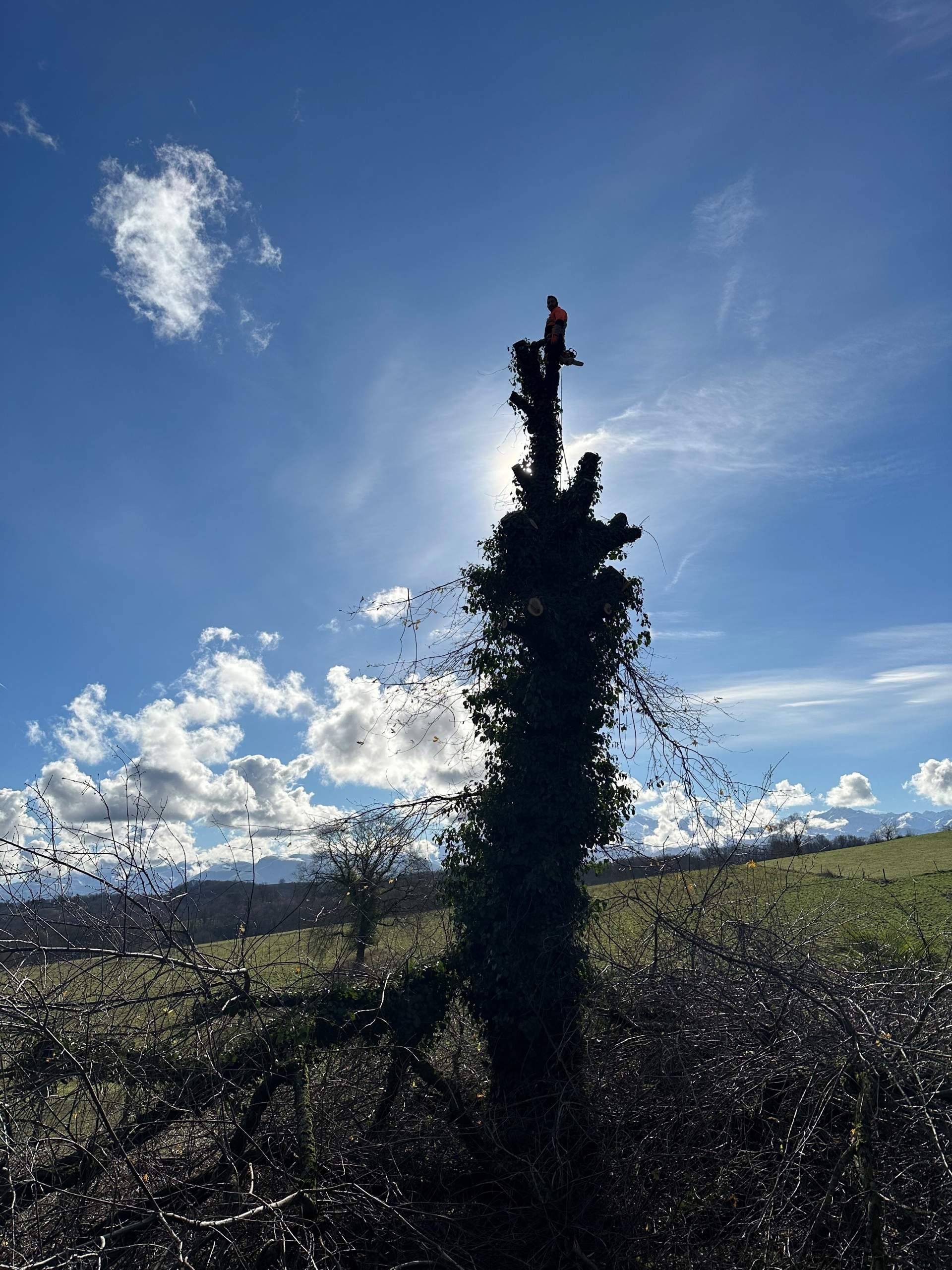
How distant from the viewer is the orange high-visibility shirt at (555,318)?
9.80 metres

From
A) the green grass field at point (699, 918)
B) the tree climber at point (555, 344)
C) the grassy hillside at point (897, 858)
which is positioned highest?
the tree climber at point (555, 344)

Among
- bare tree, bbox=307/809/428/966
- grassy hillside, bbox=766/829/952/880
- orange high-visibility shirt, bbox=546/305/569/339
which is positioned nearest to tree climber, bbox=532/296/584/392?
orange high-visibility shirt, bbox=546/305/569/339

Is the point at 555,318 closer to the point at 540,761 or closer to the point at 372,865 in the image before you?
the point at 540,761

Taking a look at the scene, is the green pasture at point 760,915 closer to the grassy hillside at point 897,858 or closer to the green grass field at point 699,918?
the green grass field at point 699,918

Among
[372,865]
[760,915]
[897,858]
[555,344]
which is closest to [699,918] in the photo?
[760,915]

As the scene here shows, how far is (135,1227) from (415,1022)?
3924 mm

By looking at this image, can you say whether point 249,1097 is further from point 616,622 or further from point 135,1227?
point 616,622

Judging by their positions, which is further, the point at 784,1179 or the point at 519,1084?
the point at 519,1084

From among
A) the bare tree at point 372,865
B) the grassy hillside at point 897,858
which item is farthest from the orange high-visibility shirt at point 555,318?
the grassy hillside at point 897,858

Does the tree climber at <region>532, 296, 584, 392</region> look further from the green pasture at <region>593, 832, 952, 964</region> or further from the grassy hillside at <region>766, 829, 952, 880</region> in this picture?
the grassy hillside at <region>766, 829, 952, 880</region>

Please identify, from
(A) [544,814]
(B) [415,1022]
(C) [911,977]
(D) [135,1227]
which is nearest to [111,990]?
(D) [135,1227]

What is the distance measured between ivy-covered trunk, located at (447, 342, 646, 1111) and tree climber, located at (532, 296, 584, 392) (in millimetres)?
160

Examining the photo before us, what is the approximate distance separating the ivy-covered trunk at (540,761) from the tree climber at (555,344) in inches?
6.3

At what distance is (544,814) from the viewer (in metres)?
8.02
